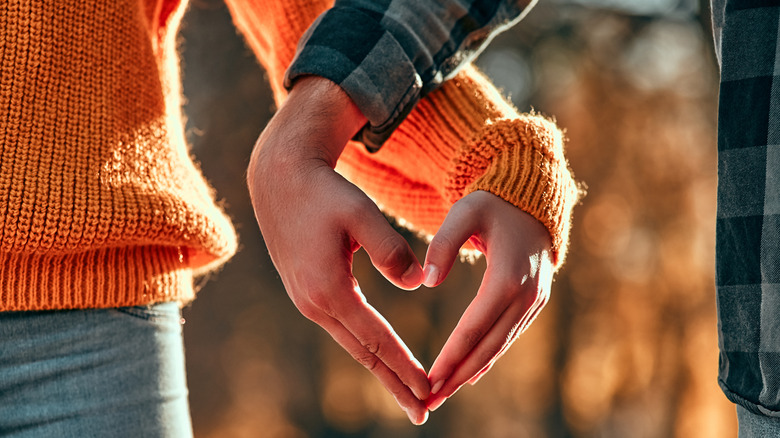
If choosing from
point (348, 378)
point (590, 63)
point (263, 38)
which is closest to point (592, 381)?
point (348, 378)

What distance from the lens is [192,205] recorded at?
807 mm

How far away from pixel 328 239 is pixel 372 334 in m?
0.10

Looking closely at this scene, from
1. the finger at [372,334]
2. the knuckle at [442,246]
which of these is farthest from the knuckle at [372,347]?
the knuckle at [442,246]

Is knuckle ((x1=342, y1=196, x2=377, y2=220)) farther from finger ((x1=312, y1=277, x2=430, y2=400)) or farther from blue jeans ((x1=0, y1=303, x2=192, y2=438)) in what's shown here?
blue jeans ((x1=0, y1=303, x2=192, y2=438))

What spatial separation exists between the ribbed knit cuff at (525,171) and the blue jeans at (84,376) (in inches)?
15.7

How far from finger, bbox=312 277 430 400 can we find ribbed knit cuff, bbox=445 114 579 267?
159 mm

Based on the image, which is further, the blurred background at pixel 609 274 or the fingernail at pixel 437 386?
the blurred background at pixel 609 274

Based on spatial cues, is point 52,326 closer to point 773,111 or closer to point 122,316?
point 122,316

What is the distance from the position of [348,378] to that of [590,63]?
114 inches

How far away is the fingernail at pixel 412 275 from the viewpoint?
0.62 m

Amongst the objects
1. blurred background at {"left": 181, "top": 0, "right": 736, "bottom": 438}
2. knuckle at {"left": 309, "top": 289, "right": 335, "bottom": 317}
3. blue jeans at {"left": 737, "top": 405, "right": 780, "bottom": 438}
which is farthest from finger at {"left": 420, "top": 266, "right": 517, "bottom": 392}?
blurred background at {"left": 181, "top": 0, "right": 736, "bottom": 438}

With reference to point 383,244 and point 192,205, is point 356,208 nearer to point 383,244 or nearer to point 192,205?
point 383,244

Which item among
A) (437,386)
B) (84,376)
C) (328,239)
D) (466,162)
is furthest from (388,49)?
(84,376)

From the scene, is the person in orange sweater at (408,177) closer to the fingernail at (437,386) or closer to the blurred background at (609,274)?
the fingernail at (437,386)
